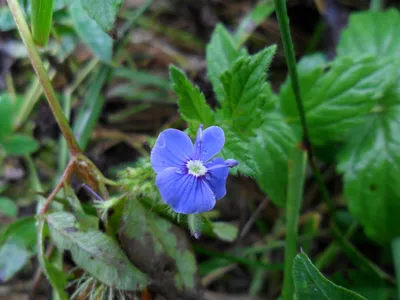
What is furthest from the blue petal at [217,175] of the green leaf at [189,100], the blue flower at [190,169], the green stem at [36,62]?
the green stem at [36,62]

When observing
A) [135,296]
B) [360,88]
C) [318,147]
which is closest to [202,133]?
[135,296]

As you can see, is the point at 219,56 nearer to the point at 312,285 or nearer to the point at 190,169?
the point at 190,169

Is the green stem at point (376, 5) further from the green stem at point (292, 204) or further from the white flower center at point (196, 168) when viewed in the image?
the white flower center at point (196, 168)

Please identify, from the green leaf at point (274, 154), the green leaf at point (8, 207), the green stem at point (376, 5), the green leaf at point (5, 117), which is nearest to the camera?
the green leaf at point (274, 154)

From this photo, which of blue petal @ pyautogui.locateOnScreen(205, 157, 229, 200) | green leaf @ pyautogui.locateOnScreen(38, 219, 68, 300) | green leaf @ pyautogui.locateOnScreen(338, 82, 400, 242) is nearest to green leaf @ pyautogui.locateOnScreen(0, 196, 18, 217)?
green leaf @ pyautogui.locateOnScreen(38, 219, 68, 300)

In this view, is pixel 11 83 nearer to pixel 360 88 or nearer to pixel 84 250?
pixel 84 250

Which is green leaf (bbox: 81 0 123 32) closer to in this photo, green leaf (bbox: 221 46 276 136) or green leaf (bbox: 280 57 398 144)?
green leaf (bbox: 221 46 276 136)

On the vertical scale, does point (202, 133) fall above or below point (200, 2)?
below
